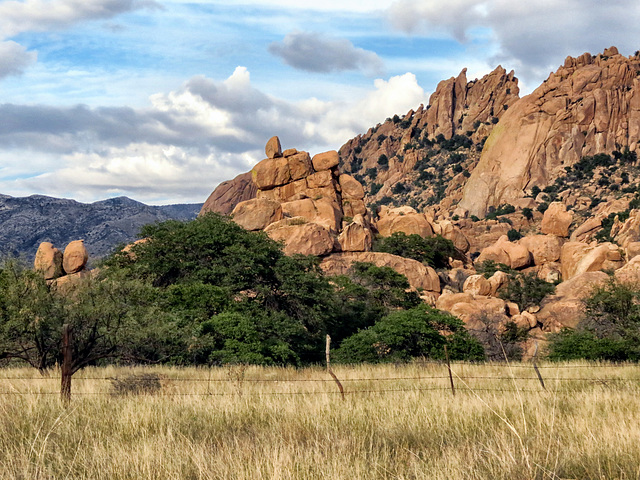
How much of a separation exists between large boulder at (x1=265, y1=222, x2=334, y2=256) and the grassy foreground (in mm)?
35724

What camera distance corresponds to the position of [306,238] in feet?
156

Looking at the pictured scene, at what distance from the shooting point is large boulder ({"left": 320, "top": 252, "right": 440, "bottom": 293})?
153 ft

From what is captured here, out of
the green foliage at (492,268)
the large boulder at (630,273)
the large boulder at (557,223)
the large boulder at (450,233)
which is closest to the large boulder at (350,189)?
the large boulder at (450,233)

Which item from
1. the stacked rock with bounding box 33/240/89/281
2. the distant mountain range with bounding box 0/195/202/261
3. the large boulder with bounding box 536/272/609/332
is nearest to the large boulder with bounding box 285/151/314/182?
the stacked rock with bounding box 33/240/89/281

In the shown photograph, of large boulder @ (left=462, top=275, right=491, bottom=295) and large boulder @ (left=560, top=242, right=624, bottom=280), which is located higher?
large boulder @ (left=560, top=242, right=624, bottom=280)

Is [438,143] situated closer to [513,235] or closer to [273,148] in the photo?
[513,235]

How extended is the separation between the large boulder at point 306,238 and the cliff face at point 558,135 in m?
63.4

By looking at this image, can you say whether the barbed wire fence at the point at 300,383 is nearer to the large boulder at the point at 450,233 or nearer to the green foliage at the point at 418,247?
the green foliage at the point at 418,247

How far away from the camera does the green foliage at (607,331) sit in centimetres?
2559

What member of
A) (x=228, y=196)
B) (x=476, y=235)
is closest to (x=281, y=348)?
(x=476, y=235)

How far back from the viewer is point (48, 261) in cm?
4562

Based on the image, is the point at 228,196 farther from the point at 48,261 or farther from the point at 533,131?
the point at 48,261

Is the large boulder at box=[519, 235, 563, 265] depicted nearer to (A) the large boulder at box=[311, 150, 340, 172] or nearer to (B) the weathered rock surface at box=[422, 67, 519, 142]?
(A) the large boulder at box=[311, 150, 340, 172]

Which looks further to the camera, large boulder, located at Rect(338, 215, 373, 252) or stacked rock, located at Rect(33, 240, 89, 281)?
large boulder, located at Rect(338, 215, 373, 252)
